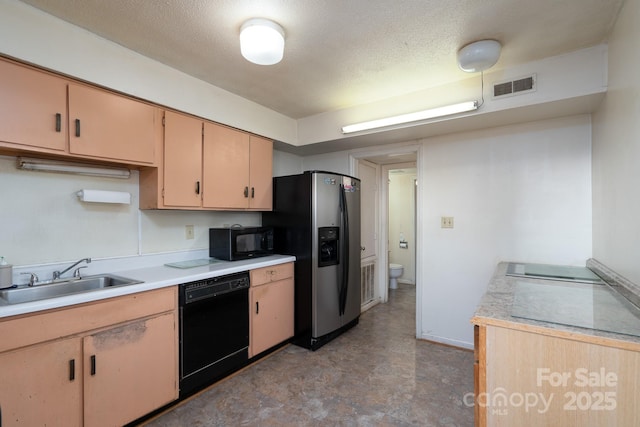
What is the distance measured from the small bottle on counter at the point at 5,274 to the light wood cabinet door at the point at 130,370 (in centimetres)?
59

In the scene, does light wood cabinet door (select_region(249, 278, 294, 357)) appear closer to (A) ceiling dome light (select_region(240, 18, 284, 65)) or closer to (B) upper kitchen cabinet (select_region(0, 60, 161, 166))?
(B) upper kitchen cabinet (select_region(0, 60, 161, 166))

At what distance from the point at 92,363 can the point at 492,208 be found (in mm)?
3192

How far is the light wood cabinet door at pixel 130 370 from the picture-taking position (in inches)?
62.4

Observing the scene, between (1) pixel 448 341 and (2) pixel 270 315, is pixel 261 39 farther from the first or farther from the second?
(1) pixel 448 341

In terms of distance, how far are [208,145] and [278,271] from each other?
1312 millimetres

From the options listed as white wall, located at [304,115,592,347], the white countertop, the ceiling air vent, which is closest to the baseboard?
white wall, located at [304,115,592,347]

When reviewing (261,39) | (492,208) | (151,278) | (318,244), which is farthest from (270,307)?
(492,208)

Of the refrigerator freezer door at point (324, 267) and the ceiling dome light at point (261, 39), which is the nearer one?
the ceiling dome light at point (261, 39)

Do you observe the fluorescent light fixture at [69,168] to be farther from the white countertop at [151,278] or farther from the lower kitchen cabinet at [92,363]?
the lower kitchen cabinet at [92,363]

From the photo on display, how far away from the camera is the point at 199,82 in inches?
95.7

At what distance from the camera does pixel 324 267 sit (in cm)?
292

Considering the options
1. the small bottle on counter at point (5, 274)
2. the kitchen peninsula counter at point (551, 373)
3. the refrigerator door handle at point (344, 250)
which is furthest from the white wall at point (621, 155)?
the small bottle on counter at point (5, 274)

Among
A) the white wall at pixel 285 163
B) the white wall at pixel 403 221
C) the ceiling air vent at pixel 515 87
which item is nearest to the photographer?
the ceiling air vent at pixel 515 87

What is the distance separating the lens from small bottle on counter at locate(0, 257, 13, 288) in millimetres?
1616
